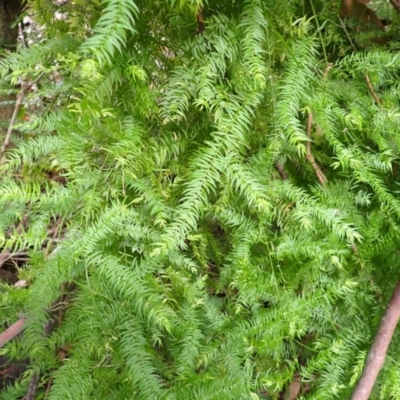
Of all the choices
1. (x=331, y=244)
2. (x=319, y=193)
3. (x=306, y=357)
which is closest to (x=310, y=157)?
(x=319, y=193)

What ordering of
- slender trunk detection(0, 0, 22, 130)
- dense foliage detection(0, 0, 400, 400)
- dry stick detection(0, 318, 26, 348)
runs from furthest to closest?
1. slender trunk detection(0, 0, 22, 130)
2. dry stick detection(0, 318, 26, 348)
3. dense foliage detection(0, 0, 400, 400)

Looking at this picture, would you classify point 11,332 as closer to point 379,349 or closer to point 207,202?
point 207,202

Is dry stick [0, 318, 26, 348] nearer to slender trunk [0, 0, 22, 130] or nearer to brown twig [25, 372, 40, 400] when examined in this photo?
brown twig [25, 372, 40, 400]

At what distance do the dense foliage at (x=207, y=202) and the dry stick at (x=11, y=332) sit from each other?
0.02 meters

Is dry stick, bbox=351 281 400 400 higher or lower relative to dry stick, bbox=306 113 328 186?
lower

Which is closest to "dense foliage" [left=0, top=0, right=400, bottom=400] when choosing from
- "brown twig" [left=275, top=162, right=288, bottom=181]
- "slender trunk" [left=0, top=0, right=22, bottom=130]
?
"brown twig" [left=275, top=162, right=288, bottom=181]

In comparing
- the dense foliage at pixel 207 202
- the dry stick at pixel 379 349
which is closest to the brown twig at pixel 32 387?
the dense foliage at pixel 207 202

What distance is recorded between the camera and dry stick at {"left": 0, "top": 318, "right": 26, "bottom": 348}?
800 mm

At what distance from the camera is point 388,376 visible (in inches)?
32.0

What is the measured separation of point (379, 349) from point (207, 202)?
457 mm

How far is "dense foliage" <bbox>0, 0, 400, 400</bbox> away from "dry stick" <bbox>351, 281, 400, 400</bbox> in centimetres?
2

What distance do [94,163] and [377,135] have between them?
21.7 inches

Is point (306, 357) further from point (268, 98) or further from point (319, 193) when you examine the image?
point (268, 98)

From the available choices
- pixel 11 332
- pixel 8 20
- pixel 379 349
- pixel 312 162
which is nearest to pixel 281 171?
pixel 312 162
